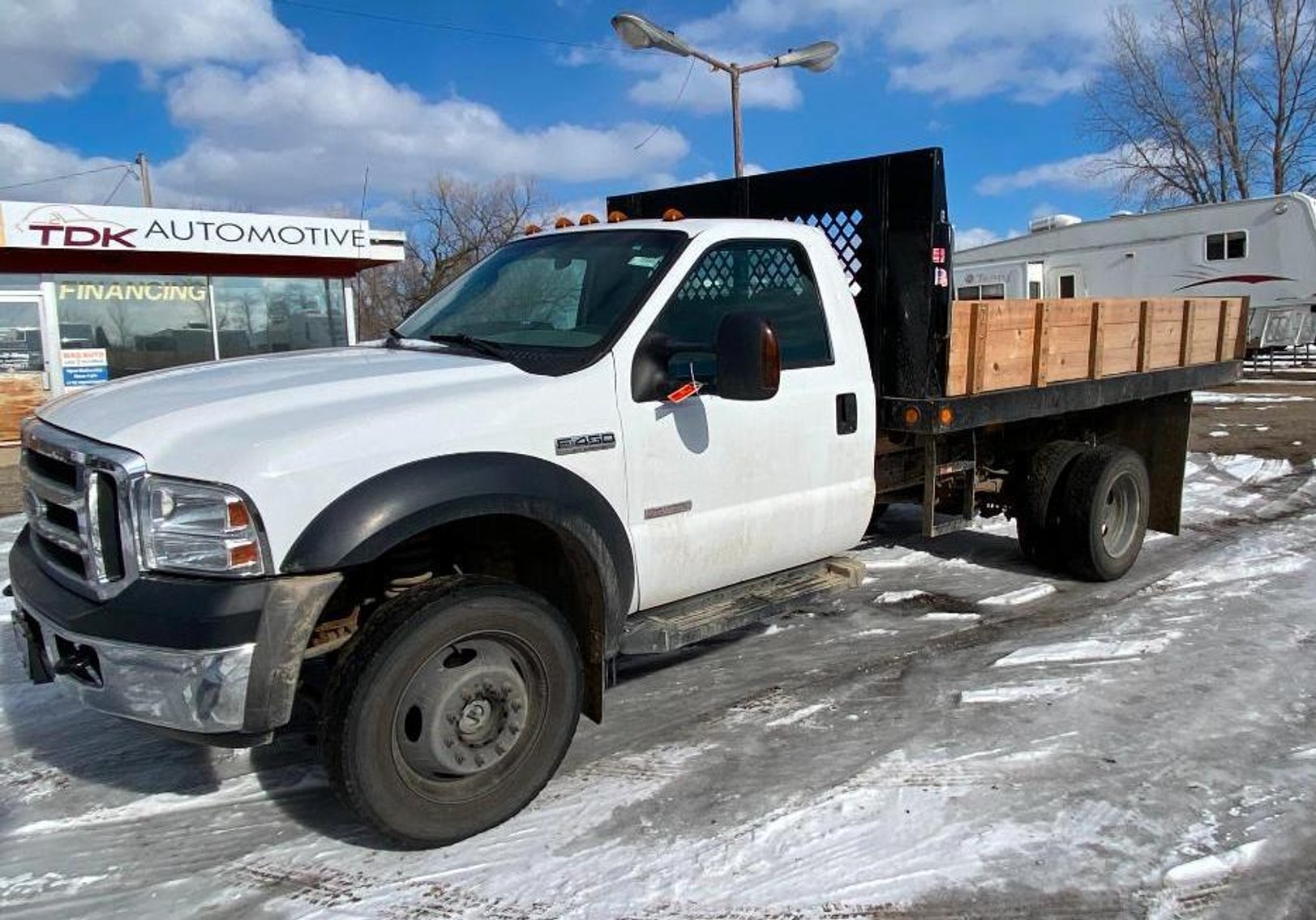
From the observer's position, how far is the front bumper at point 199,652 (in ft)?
8.70

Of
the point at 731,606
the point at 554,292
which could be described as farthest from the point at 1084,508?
the point at 554,292

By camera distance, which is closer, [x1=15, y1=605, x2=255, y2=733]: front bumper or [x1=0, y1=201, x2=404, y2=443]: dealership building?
[x1=15, y1=605, x2=255, y2=733]: front bumper

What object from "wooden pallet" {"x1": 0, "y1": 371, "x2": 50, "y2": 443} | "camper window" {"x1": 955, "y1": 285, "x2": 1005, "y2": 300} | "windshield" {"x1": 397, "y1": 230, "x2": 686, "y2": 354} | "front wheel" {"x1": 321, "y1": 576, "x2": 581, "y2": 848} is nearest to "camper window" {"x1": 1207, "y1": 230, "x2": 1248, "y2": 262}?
"camper window" {"x1": 955, "y1": 285, "x2": 1005, "y2": 300}

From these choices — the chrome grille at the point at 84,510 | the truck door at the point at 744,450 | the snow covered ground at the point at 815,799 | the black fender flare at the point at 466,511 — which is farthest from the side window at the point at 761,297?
the chrome grille at the point at 84,510

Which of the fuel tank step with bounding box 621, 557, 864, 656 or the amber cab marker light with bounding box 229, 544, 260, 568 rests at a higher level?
the amber cab marker light with bounding box 229, 544, 260, 568

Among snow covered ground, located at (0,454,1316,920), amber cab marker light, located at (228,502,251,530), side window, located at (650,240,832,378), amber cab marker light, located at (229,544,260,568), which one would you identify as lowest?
snow covered ground, located at (0,454,1316,920)

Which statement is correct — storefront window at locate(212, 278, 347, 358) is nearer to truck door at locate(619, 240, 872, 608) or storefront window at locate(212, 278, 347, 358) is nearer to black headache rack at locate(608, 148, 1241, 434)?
black headache rack at locate(608, 148, 1241, 434)

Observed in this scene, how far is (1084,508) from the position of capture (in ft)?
19.2

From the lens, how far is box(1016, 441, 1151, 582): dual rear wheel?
19.3 ft

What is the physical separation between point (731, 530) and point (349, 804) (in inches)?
68.2

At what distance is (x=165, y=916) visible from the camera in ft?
9.21

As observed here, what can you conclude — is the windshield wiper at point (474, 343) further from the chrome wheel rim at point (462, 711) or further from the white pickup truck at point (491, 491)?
the chrome wheel rim at point (462, 711)

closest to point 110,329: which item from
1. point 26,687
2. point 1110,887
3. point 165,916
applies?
point 26,687

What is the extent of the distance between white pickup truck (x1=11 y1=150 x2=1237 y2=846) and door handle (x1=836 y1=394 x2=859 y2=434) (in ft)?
0.04
